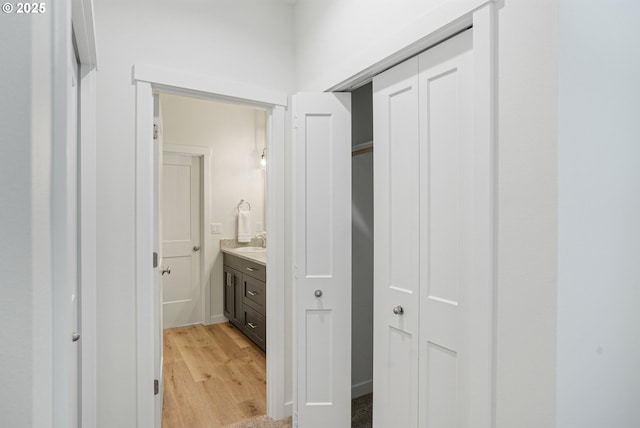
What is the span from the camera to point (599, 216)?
1.12 meters

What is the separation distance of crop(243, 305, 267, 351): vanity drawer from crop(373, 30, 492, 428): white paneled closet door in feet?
5.64

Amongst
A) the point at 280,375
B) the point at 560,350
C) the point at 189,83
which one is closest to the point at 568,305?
the point at 560,350

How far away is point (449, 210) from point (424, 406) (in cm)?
84

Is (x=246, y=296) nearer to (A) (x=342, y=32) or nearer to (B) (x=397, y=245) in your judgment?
(B) (x=397, y=245)

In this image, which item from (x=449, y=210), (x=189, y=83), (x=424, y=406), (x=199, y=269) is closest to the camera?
(x=449, y=210)

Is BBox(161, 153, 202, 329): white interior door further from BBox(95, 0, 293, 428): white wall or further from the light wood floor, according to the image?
BBox(95, 0, 293, 428): white wall

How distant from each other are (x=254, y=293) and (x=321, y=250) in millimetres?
1639

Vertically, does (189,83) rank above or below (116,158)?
above

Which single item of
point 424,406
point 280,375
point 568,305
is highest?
point 568,305

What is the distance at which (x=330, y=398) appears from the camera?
203 cm

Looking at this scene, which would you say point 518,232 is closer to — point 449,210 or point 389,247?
point 449,210

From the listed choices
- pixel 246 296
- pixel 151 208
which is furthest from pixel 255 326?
pixel 151 208

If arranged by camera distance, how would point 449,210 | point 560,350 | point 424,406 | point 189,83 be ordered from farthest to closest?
point 189,83 < point 424,406 < point 449,210 < point 560,350

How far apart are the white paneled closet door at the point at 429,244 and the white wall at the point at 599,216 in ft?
0.72
